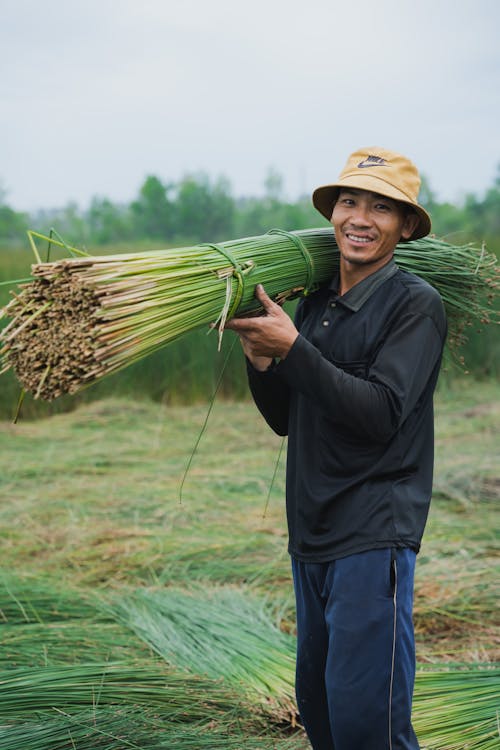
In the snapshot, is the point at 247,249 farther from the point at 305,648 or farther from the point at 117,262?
the point at 305,648

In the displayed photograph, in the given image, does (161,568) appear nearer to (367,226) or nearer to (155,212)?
(367,226)

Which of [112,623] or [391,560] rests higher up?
[391,560]

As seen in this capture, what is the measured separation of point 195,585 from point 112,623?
546 millimetres

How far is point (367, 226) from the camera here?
1921 mm

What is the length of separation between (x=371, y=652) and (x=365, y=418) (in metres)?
0.47

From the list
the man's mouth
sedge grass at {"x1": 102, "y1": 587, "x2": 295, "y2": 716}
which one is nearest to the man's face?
the man's mouth

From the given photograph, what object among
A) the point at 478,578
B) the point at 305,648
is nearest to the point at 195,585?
the point at 478,578

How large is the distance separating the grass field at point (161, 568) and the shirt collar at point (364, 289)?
4.00ft

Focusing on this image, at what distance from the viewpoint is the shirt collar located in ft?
6.34

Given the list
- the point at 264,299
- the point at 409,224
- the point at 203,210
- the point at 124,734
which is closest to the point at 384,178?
the point at 409,224

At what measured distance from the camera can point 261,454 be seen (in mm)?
6262

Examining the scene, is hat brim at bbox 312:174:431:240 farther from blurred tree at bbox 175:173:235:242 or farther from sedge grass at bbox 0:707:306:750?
blurred tree at bbox 175:173:235:242

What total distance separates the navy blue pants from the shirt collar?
1.71ft

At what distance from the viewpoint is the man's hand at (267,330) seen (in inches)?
71.5
